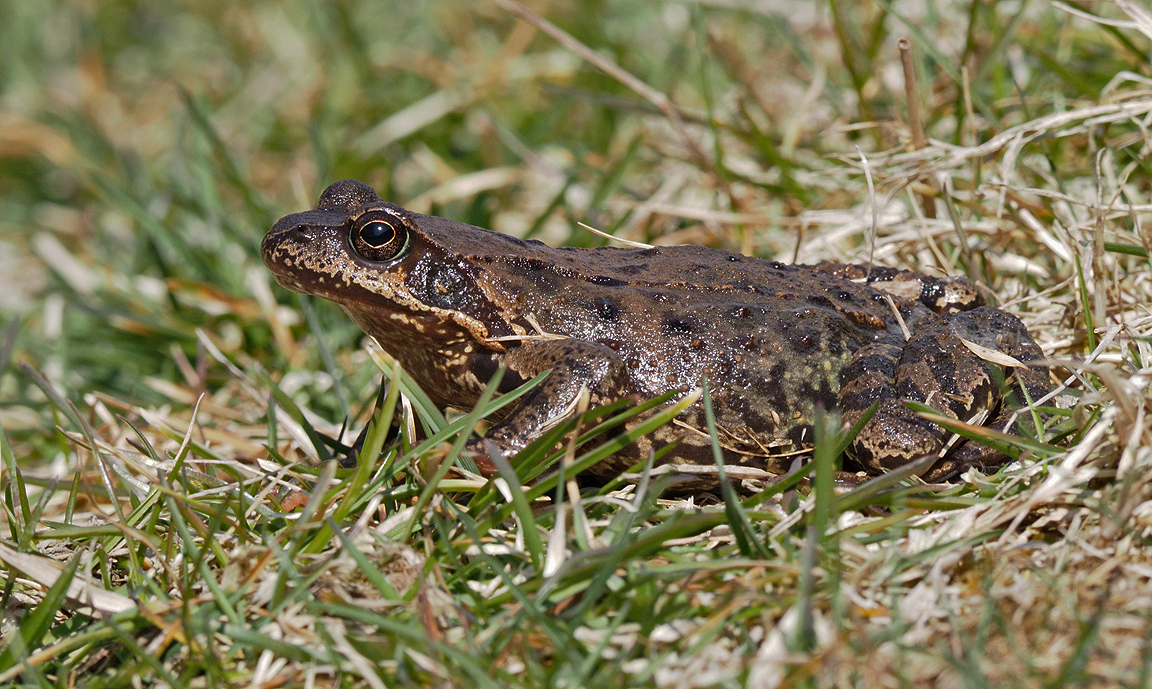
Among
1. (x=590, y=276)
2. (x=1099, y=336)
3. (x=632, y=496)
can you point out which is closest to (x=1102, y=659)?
(x=632, y=496)

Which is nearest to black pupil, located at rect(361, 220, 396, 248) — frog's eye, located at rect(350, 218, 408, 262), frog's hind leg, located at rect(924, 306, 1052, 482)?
frog's eye, located at rect(350, 218, 408, 262)

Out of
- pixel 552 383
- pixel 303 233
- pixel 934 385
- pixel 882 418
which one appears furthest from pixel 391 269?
pixel 934 385

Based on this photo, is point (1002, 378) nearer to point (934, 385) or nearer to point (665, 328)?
point (934, 385)

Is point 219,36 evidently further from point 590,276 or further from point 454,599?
point 454,599

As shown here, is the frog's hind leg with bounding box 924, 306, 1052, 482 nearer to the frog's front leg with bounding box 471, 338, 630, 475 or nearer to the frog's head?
the frog's front leg with bounding box 471, 338, 630, 475

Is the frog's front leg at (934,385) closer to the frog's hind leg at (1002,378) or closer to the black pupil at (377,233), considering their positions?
the frog's hind leg at (1002,378)

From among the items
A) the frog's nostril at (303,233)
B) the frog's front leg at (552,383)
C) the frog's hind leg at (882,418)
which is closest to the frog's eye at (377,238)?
the frog's nostril at (303,233)
